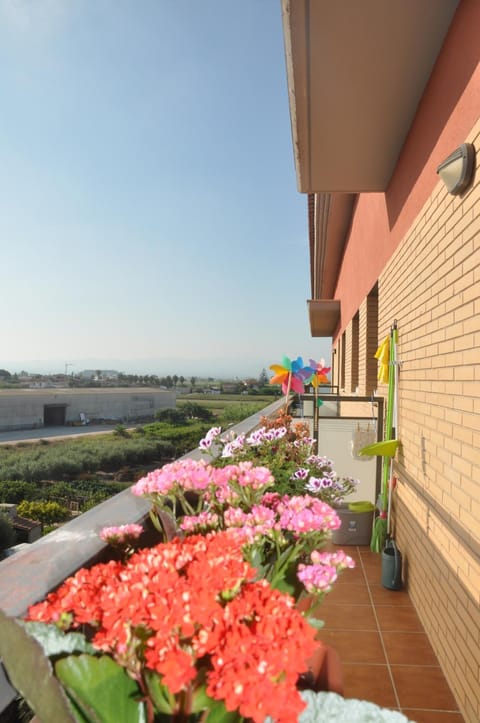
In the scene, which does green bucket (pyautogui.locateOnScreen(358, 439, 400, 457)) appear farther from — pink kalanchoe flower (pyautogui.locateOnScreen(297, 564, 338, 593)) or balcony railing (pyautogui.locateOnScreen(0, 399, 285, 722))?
pink kalanchoe flower (pyautogui.locateOnScreen(297, 564, 338, 593))

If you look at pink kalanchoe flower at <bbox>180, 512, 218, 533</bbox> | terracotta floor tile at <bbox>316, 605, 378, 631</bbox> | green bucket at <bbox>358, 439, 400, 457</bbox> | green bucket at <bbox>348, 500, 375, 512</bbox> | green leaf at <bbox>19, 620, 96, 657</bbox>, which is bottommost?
terracotta floor tile at <bbox>316, 605, 378, 631</bbox>

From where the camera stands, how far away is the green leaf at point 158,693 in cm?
67

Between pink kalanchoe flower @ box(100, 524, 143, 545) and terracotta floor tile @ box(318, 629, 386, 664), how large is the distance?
7.23 ft

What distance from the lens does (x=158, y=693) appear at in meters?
0.68

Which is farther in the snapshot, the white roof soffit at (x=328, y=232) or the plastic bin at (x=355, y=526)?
the white roof soffit at (x=328, y=232)

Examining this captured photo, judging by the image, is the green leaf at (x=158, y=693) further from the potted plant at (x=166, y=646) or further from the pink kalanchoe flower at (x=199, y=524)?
the pink kalanchoe flower at (x=199, y=524)

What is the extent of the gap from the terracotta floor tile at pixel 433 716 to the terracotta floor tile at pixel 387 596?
1127mm

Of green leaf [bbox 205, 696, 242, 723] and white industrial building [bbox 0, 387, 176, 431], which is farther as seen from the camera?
white industrial building [bbox 0, 387, 176, 431]

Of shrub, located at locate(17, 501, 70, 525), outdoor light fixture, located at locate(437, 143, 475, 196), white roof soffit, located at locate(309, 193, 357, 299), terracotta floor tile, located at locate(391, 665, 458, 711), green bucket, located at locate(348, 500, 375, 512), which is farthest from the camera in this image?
shrub, located at locate(17, 501, 70, 525)

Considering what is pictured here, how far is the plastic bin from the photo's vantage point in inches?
176

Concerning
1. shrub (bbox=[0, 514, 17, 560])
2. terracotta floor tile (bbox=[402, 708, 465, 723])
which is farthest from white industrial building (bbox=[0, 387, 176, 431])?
terracotta floor tile (bbox=[402, 708, 465, 723])

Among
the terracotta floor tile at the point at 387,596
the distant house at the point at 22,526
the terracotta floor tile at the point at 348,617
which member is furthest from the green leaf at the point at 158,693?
the distant house at the point at 22,526

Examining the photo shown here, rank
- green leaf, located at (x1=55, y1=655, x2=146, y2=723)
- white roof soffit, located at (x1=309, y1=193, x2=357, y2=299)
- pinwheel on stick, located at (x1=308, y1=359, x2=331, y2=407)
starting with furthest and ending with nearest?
white roof soffit, located at (x1=309, y1=193, x2=357, y2=299)
pinwheel on stick, located at (x1=308, y1=359, x2=331, y2=407)
green leaf, located at (x1=55, y1=655, x2=146, y2=723)

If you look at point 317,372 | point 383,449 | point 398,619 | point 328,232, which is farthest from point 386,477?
point 328,232
